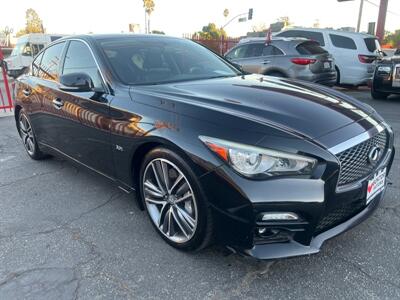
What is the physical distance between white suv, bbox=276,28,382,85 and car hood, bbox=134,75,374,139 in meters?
8.31

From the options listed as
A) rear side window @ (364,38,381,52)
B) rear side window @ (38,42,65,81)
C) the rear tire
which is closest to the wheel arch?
rear side window @ (38,42,65,81)

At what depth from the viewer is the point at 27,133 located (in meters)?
4.91

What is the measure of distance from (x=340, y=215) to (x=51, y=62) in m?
3.46

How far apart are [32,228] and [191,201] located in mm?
1568

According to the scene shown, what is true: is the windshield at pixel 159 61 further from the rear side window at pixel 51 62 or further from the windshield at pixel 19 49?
the windshield at pixel 19 49

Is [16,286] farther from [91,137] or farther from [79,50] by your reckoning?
[79,50]

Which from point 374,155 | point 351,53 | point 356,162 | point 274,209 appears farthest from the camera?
point 351,53

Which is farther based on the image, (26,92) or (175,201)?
(26,92)

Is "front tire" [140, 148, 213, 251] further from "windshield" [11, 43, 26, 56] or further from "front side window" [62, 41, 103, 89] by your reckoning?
"windshield" [11, 43, 26, 56]

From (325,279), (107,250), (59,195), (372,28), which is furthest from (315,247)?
(372,28)

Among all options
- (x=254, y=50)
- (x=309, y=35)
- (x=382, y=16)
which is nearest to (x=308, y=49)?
(x=254, y=50)

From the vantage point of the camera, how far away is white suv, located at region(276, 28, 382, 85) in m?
10.6

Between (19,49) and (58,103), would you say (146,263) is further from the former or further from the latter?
(19,49)

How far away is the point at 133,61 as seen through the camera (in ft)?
10.8
